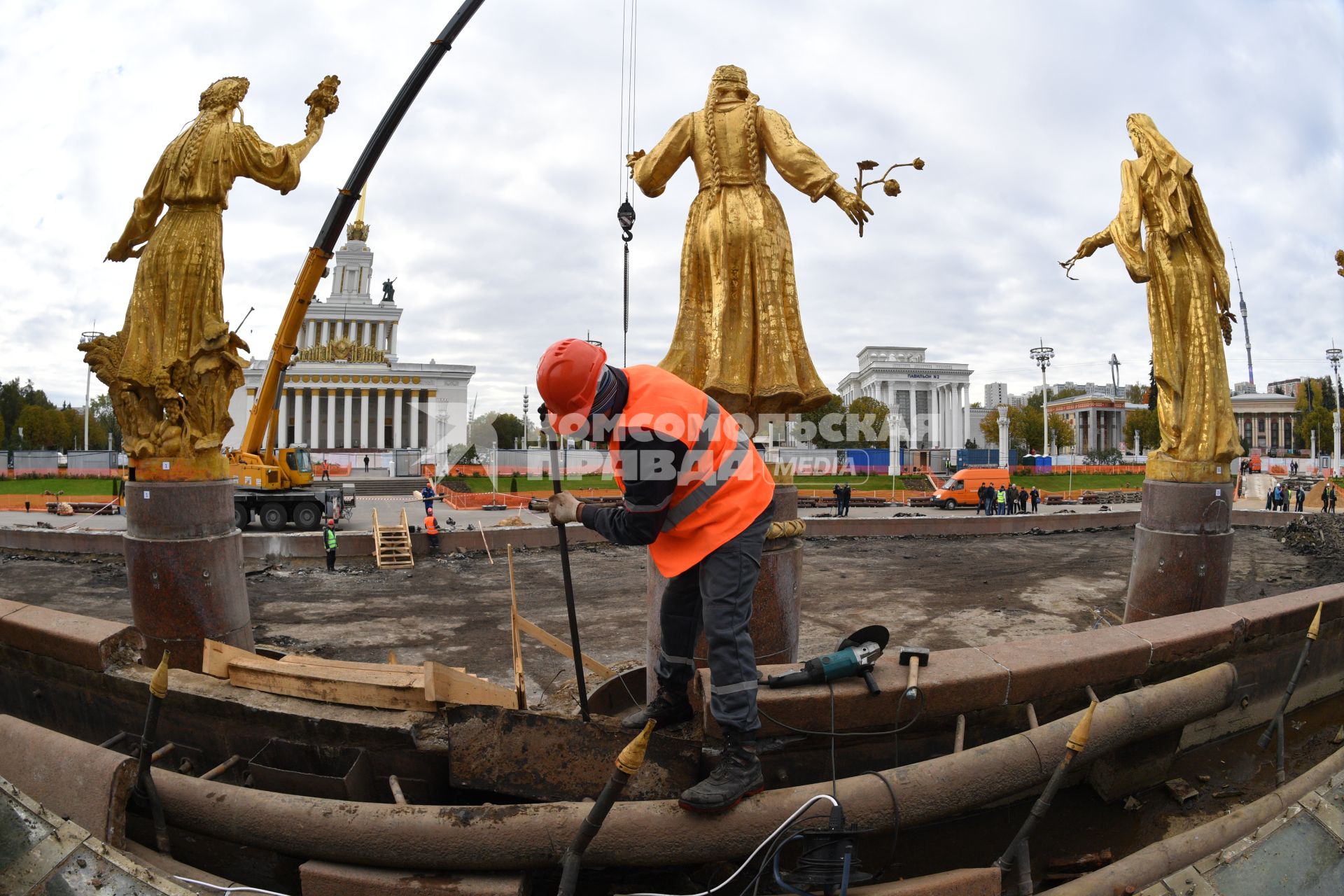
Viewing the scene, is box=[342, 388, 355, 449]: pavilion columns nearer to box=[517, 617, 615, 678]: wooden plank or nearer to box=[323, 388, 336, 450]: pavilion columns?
box=[323, 388, 336, 450]: pavilion columns

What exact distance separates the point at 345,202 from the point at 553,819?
10.2 meters

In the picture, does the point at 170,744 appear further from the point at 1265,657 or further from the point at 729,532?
the point at 1265,657

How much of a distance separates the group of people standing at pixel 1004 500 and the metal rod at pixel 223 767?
84.1ft

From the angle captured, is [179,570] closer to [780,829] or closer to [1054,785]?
[780,829]

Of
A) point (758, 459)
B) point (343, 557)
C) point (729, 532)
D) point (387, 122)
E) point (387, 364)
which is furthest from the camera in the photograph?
point (387, 364)

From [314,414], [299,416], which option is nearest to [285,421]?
[299,416]

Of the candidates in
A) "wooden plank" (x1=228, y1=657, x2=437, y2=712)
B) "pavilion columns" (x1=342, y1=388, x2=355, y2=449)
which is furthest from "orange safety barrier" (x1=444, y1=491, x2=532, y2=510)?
"pavilion columns" (x1=342, y1=388, x2=355, y2=449)

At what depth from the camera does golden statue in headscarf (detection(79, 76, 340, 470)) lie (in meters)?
5.99

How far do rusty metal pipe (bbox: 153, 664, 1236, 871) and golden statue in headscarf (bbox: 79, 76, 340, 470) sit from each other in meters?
4.19

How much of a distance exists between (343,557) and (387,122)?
28.4ft

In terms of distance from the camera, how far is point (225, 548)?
19.3 feet

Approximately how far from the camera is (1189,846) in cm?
277

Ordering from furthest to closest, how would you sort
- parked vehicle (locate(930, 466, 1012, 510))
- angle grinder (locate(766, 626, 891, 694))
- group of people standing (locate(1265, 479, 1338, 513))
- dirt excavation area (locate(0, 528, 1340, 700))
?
parked vehicle (locate(930, 466, 1012, 510)) < group of people standing (locate(1265, 479, 1338, 513)) < dirt excavation area (locate(0, 528, 1340, 700)) < angle grinder (locate(766, 626, 891, 694))

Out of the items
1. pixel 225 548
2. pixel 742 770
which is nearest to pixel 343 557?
pixel 225 548
